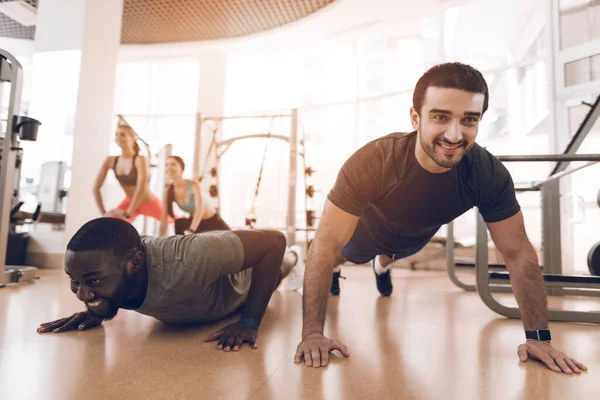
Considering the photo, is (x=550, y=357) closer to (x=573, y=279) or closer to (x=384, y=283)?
(x=573, y=279)

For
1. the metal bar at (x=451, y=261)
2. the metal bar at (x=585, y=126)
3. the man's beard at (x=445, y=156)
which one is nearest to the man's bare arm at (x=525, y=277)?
the man's beard at (x=445, y=156)

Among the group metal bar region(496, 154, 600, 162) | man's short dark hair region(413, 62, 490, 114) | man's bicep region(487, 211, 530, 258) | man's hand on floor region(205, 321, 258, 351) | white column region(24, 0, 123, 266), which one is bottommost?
man's hand on floor region(205, 321, 258, 351)

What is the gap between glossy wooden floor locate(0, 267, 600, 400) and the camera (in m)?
1.00

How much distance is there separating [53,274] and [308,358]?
3.04 meters

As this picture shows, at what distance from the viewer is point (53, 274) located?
340 cm

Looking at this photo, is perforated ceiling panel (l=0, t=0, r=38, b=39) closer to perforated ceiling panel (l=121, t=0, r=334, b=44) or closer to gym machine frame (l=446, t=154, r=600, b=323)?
perforated ceiling panel (l=121, t=0, r=334, b=44)

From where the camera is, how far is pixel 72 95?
12.9ft

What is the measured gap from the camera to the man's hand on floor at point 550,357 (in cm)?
120

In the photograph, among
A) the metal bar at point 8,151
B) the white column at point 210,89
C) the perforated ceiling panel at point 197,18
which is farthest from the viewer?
the white column at point 210,89

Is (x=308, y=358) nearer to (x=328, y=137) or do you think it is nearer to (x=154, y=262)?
(x=154, y=262)

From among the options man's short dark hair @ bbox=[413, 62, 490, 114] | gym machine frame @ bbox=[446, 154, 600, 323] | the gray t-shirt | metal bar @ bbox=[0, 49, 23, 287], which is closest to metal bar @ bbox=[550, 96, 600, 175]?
gym machine frame @ bbox=[446, 154, 600, 323]

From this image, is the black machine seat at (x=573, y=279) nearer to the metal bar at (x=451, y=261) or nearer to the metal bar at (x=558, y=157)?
the metal bar at (x=558, y=157)

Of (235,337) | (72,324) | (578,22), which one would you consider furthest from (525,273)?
(578,22)

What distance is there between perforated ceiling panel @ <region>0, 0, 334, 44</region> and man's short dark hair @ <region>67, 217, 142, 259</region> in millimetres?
4709
